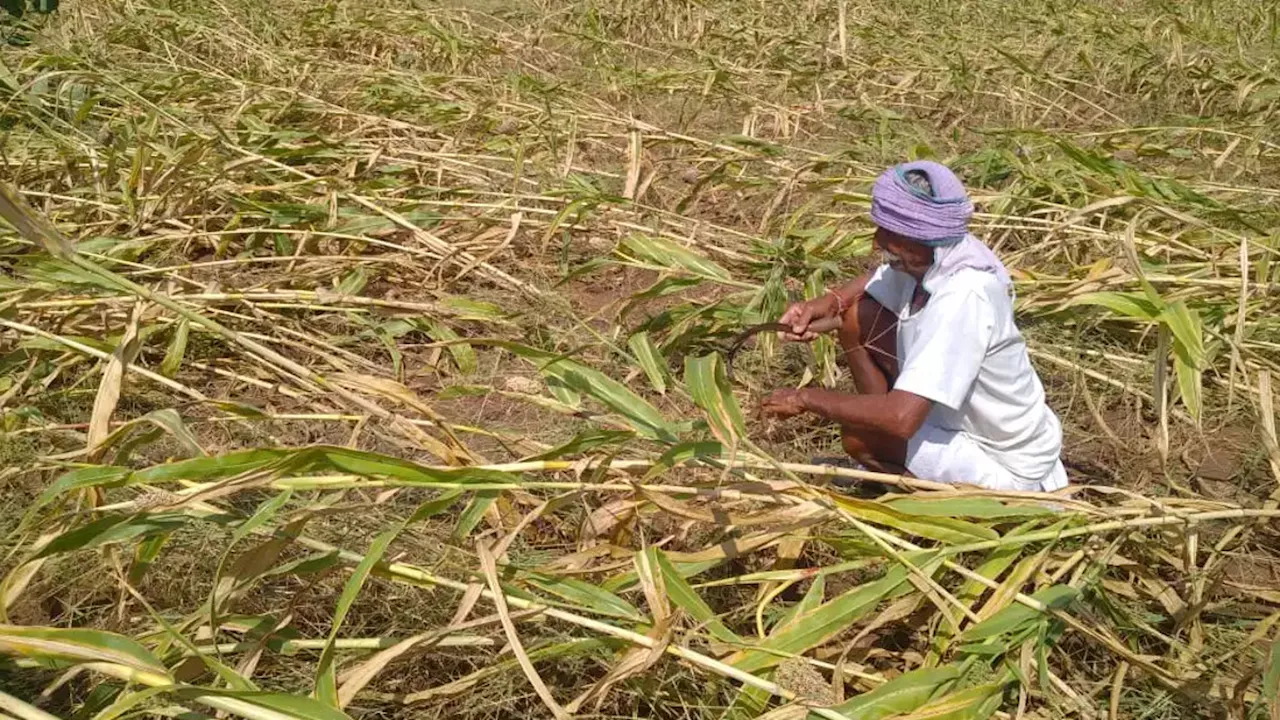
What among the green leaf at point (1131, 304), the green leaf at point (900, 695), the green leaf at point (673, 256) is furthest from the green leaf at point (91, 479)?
the green leaf at point (1131, 304)

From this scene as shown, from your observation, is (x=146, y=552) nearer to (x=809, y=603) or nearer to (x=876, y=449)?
(x=809, y=603)

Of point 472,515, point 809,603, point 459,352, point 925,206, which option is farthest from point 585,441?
point 459,352

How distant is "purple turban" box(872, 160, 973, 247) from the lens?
198 centimetres

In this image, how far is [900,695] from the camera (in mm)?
1505

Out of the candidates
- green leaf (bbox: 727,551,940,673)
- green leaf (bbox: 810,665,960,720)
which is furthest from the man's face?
green leaf (bbox: 810,665,960,720)

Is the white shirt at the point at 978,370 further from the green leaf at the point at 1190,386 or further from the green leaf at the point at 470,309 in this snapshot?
the green leaf at the point at 470,309

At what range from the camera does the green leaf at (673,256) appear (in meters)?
2.93

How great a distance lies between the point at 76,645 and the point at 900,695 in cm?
104

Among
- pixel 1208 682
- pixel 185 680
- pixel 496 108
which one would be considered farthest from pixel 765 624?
pixel 496 108

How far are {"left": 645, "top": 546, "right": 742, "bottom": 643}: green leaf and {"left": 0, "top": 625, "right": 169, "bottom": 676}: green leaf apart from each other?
0.67m

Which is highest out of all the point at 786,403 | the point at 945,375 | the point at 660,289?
the point at 945,375

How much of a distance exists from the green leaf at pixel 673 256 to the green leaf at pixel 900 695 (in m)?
1.51

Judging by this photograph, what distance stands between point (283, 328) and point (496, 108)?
191 centimetres

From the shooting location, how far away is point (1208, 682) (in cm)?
165
